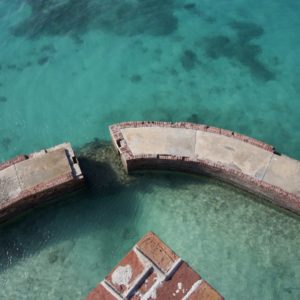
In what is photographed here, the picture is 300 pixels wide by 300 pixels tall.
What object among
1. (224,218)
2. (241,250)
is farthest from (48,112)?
(241,250)

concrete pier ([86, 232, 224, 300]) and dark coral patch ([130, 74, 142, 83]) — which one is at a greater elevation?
concrete pier ([86, 232, 224, 300])

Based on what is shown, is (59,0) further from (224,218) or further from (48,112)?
(224,218)

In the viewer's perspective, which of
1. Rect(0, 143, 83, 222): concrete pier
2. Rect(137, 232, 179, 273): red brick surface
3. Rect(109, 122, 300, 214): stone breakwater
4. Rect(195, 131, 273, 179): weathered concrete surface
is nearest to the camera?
Rect(137, 232, 179, 273): red brick surface

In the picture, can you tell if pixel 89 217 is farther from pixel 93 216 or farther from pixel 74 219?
pixel 74 219

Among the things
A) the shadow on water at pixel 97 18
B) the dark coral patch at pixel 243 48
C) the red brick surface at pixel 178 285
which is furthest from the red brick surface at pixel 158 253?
the shadow on water at pixel 97 18

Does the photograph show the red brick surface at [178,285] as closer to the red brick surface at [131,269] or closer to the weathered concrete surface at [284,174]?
the red brick surface at [131,269]

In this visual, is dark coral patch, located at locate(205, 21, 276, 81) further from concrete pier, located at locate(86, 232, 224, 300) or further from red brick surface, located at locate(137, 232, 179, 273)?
concrete pier, located at locate(86, 232, 224, 300)

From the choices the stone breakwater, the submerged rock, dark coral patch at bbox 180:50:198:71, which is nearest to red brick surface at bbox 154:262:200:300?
the stone breakwater

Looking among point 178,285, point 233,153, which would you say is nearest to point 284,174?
point 233,153
